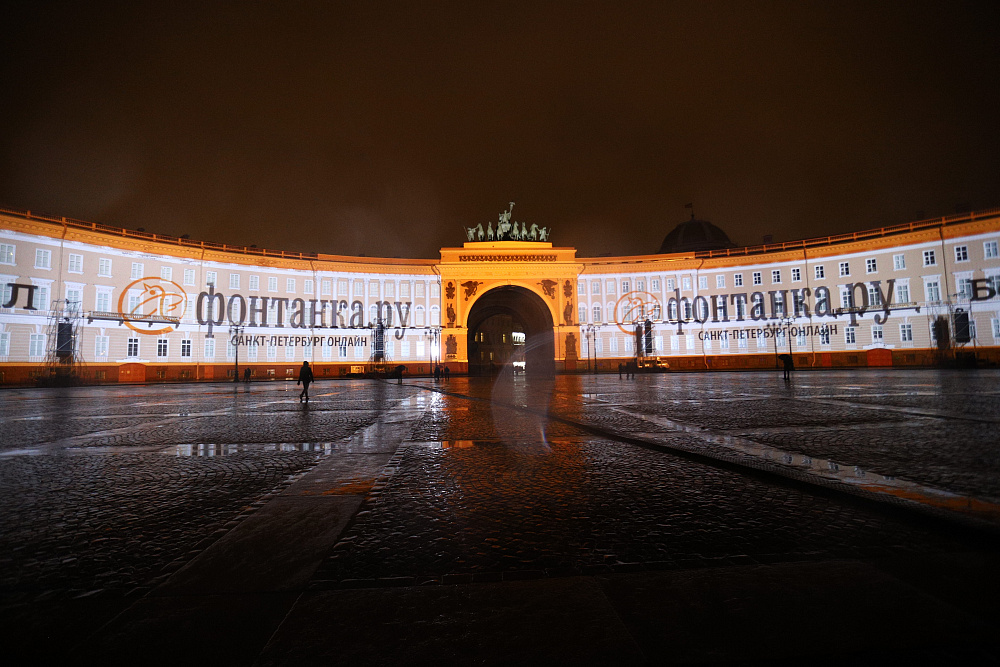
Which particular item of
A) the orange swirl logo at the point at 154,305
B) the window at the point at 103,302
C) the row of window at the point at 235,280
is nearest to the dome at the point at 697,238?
the row of window at the point at 235,280

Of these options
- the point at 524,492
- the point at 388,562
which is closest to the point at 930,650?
the point at 388,562

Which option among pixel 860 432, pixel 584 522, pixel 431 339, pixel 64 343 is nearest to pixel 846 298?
pixel 431 339

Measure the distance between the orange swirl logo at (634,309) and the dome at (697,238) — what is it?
20.9 m

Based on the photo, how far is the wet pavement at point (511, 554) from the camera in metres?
Answer: 1.94

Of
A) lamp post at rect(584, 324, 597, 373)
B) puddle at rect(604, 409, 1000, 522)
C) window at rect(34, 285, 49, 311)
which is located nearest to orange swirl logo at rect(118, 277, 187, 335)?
window at rect(34, 285, 49, 311)

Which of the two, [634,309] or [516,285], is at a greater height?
[516,285]

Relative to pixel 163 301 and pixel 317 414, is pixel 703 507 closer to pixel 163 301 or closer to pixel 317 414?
pixel 317 414

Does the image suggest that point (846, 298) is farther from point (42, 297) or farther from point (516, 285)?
point (42, 297)

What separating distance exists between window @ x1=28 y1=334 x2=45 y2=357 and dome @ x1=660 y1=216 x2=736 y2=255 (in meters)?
71.0

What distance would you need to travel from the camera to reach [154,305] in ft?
149

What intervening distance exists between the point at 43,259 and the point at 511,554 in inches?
1960

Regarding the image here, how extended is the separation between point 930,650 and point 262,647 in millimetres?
2355

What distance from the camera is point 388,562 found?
2812 millimetres

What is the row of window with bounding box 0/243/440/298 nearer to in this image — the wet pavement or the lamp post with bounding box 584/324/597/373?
the lamp post with bounding box 584/324/597/373
